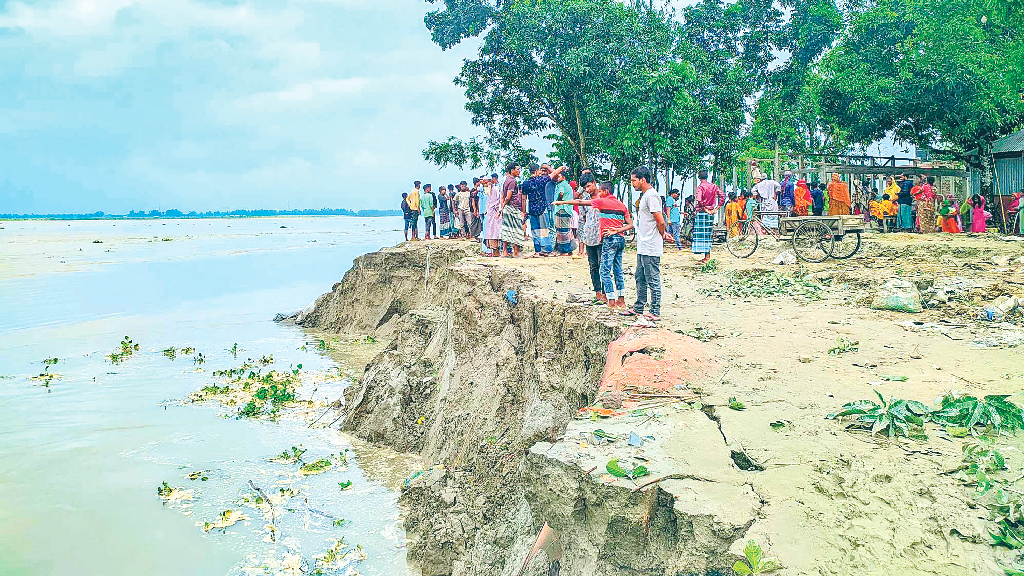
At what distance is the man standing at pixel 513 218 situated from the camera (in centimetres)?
1447

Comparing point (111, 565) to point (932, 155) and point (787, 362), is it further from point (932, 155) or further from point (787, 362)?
point (932, 155)

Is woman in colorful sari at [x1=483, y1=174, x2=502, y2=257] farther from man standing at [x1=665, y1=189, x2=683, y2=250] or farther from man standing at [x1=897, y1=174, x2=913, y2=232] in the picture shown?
man standing at [x1=897, y1=174, x2=913, y2=232]

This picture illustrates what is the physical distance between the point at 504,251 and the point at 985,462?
11.9m

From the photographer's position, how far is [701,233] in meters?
14.8

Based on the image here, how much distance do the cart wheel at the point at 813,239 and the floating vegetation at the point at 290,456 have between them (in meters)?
10.4

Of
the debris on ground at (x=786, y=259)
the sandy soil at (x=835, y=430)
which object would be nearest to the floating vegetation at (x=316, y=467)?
the sandy soil at (x=835, y=430)

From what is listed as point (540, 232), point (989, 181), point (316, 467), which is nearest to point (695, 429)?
point (316, 467)

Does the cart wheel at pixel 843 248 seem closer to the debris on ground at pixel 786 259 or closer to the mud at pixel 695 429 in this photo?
the mud at pixel 695 429

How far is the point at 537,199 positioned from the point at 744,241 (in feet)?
16.3

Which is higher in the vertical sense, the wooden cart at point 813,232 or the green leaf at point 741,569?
the wooden cart at point 813,232

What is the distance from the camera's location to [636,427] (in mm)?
4688

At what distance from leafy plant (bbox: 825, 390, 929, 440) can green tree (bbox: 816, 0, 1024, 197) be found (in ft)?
59.3

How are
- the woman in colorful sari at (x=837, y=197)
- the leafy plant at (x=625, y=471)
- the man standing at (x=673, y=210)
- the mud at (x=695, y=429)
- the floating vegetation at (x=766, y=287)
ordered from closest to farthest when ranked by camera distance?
the mud at (x=695, y=429) < the leafy plant at (x=625, y=471) < the floating vegetation at (x=766, y=287) < the woman in colorful sari at (x=837, y=197) < the man standing at (x=673, y=210)

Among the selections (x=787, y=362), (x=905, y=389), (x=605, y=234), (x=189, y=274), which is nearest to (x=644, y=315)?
(x=605, y=234)
